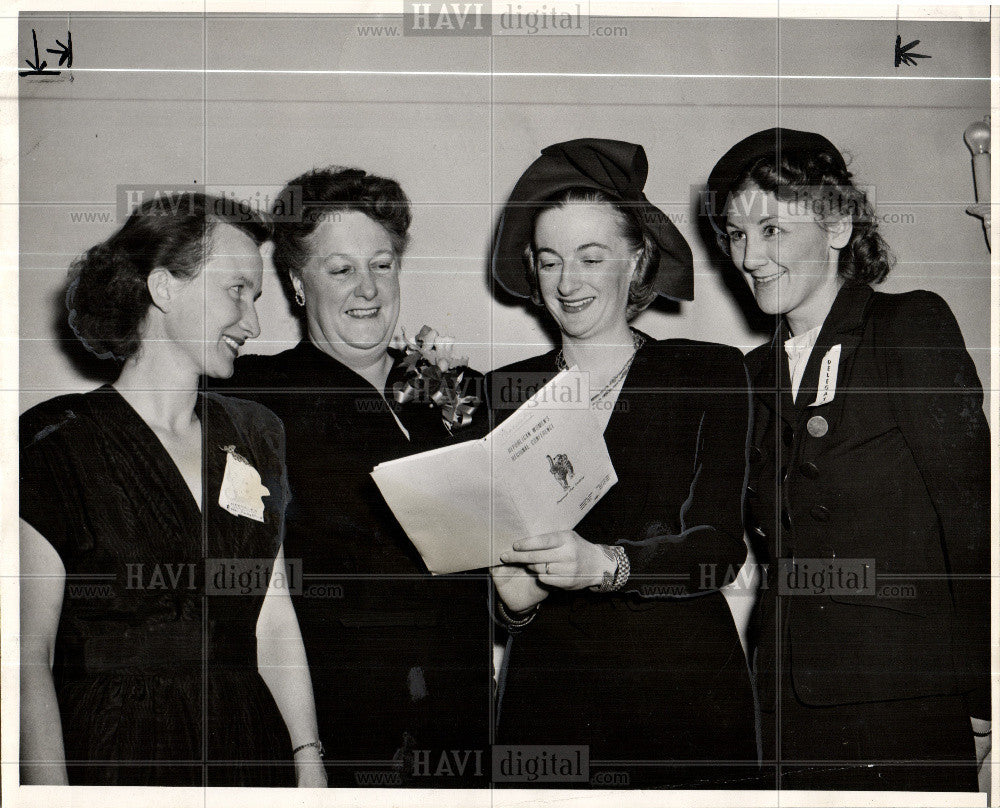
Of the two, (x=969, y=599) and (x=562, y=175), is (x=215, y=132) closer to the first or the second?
(x=562, y=175)

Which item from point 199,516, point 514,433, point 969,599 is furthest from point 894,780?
point 199,516

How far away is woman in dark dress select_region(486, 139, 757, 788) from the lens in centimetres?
187

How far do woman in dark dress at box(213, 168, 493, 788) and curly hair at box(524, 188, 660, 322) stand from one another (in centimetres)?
30

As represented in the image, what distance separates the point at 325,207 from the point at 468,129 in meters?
0.39

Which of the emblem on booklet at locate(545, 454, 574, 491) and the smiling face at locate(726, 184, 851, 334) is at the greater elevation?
the smiling face at locate(726, 184, 851, 334)

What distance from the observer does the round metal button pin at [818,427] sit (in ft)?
6.17

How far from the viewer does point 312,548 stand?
190 cm

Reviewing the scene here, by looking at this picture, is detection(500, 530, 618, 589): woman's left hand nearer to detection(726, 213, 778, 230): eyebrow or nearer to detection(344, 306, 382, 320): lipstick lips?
detection(344, 306, 382, 320): lipstick lips

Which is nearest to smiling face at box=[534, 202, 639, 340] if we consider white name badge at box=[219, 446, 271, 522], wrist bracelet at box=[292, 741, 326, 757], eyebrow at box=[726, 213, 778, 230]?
eyebrow at box=[726, 213, 778, 230]

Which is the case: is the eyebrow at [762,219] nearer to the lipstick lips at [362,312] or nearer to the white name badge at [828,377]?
the white name badge at [828,377]

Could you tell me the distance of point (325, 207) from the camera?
187 centimetres

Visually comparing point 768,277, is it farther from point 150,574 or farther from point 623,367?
point 150,574

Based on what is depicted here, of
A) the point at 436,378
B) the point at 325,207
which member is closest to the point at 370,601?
the point at 436,378

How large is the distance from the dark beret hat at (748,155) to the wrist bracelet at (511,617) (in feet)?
3.31
